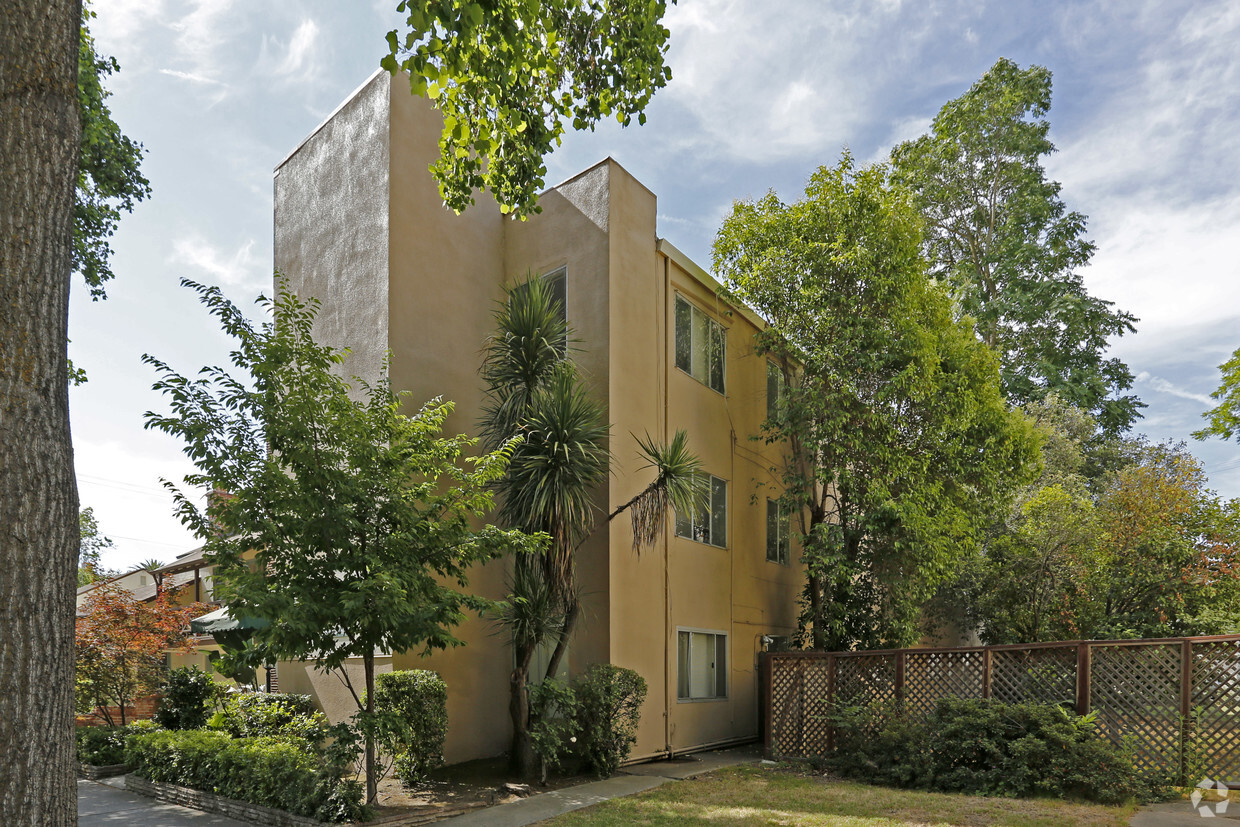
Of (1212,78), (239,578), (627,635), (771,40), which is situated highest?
(1212,78)

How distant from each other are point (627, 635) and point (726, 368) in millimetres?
5753

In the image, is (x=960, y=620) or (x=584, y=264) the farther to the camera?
(x=960, y=620)

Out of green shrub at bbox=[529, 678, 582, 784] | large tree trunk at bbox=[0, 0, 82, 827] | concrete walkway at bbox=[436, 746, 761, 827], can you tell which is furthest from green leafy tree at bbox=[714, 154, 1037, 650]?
large tree trunk at bbox=[0, 0, 82, 827]

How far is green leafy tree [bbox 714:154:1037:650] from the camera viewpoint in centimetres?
1327

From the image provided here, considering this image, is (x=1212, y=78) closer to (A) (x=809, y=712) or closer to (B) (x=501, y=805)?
(A) (x=809, y=712)

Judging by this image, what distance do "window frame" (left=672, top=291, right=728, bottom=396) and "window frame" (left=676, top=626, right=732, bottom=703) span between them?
424 centimetres

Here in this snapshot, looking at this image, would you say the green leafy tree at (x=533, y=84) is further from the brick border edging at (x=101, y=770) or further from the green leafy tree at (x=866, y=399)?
the brick border edging at (x=101, y=770)

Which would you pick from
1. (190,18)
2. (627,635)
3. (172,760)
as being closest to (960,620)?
(627,635)

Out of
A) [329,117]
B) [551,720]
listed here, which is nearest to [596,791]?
[551,720]

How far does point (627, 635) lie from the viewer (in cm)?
1106

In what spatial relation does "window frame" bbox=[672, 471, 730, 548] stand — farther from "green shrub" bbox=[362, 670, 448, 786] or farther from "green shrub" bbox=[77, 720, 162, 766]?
"green shrub" bbox=[77, 720, 162, 766]

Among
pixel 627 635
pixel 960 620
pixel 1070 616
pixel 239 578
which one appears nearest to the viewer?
pixel 239 578

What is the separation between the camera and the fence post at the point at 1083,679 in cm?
970

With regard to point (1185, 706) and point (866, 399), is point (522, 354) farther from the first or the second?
point (1185, 706)
